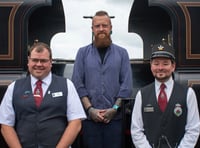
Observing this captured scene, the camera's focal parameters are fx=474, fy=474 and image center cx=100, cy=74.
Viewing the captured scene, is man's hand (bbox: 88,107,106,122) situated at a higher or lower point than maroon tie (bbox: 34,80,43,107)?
lower

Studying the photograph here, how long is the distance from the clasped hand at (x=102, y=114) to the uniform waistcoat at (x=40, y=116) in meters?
0.53

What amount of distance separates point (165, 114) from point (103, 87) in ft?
2.39

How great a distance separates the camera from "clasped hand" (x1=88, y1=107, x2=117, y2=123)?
12.4 feet

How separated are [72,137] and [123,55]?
100 cm

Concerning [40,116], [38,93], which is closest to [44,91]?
[38,93]

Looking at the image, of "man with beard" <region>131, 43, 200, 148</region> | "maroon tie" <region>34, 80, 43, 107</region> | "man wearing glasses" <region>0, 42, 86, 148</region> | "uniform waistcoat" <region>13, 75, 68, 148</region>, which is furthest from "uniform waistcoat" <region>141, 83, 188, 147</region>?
"maroon tie" <region>34, 80, 43, 107</region>

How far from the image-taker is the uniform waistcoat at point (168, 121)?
10.7ft

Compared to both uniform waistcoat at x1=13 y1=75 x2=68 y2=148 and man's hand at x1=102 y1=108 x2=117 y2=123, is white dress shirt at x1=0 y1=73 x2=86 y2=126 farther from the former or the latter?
man's hand at x1=102 y1=108 x2=117 y2=123

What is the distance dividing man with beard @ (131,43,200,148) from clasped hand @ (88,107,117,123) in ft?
1.38

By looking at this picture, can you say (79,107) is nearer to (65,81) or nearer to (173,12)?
(65,81)

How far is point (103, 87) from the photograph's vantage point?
3846mm

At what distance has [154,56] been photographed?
336cm

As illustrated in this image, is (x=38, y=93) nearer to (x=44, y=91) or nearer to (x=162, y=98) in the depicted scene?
(x=44, y=91)

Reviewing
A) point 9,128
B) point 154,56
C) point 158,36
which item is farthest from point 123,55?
point 158,36
